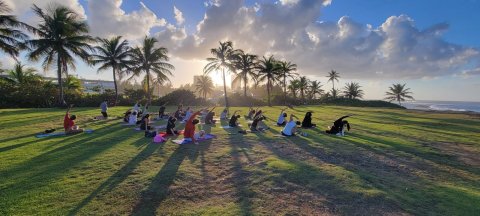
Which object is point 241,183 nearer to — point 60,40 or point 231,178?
point 231,178

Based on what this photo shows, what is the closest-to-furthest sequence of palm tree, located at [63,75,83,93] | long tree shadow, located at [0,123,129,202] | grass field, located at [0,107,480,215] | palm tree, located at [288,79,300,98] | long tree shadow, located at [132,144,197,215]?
long tree shadow, located at [132,144,197,215] < grass field, located at [0,107,480,215] < long tree shadow, located at [0,123,129,202] < palm tree, located at [63,75,83,93] < palm tree, located at [288,79,300,98]

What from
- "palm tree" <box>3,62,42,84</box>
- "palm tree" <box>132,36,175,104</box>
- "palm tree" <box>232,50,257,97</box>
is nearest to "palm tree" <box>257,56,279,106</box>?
"palm tree" <box>232,50,257,97</box>

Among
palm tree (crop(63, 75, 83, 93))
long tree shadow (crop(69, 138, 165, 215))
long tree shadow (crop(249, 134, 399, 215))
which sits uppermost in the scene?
palm tree (crop(63, 75, 83, 93))

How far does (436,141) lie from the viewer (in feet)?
52.2

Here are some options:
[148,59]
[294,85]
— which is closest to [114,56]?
[148,59]

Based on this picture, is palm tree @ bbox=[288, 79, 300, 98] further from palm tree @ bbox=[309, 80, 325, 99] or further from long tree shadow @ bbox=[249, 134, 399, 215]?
long tree shadow @ bbox=[249, 134, 399, 215]

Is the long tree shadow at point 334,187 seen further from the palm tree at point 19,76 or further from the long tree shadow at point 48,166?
the palm tree at point 19,76

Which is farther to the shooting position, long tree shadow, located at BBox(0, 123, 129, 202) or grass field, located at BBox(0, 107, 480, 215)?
long tree shadow, located at BBox(0, 123, 129, 202)

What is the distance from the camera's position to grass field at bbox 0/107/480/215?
6246 millimetres

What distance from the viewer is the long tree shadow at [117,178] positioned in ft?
20.5

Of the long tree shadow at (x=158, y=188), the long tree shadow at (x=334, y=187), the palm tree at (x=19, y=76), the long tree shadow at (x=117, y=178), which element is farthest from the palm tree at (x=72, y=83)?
the long tree shadow at (x=334, y=187)

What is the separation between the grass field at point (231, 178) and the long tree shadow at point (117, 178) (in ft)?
0.09

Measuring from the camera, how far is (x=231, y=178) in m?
8.18

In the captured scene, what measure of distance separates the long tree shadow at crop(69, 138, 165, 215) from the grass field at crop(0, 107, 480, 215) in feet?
0.09
